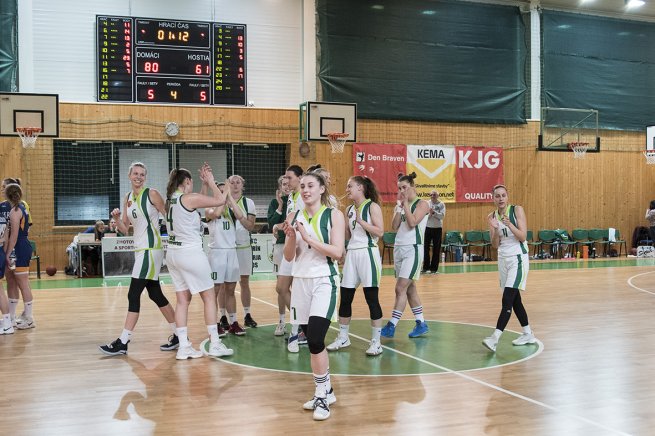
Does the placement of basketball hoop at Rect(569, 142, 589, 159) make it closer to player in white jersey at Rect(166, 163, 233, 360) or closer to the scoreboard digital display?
the scoreboard digital display

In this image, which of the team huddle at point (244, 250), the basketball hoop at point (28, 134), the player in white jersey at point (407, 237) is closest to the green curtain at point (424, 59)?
the basketball hoop at point (28, 134)

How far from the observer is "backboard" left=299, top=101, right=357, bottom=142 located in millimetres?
16875

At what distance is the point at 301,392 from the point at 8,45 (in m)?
13.7

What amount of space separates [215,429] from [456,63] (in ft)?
55.0

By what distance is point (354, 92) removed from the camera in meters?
18.6

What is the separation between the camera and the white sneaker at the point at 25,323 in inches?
349

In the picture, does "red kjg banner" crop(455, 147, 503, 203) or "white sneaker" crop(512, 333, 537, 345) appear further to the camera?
"red kjg banner" crop(455, 147, 503, 203)

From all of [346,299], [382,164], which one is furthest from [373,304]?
[382,164]

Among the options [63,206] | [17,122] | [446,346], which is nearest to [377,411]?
[446,346]

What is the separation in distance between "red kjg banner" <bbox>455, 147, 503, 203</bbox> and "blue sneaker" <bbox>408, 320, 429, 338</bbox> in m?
12.0

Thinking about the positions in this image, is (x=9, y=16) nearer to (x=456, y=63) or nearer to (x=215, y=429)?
(x=456, y=63)

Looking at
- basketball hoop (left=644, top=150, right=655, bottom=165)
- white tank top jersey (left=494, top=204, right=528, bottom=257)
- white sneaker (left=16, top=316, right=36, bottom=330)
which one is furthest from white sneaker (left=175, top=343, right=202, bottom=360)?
basketball hoop (left=644, top=150, right=655, bottom=165)

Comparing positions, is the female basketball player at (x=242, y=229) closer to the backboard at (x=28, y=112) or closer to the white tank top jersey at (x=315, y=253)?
the white tank top jersey at (x=315, y=253)

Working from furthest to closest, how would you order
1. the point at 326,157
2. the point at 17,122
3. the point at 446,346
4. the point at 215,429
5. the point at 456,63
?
the point at 456,63, the point at 326,157, the point at 17,122, the point at 446,346, the point at 215,429
